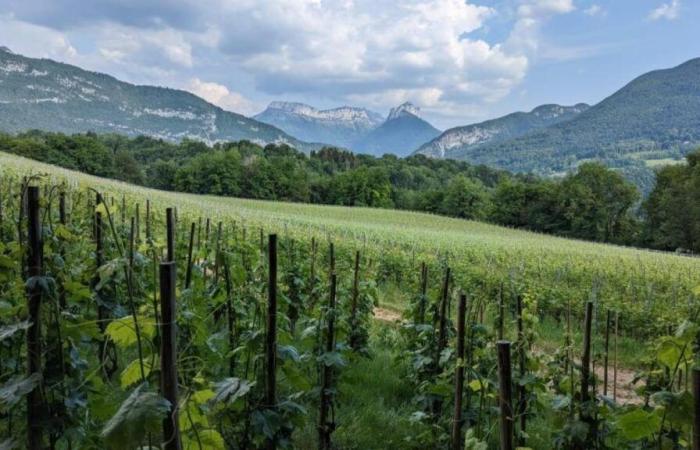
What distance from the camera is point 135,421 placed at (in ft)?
4.82

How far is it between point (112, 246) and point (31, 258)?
3.76 m

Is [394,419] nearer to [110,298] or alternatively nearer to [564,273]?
[110,298]

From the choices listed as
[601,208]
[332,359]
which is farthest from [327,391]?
[601,208]

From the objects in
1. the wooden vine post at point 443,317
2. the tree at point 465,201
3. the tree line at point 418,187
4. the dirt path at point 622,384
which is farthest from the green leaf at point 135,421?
the tree at point 465,201

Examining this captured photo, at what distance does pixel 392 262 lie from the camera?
62.0 ft

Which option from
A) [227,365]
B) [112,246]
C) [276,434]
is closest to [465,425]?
[276,434]

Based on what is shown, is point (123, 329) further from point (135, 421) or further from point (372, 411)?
point (372, 411)

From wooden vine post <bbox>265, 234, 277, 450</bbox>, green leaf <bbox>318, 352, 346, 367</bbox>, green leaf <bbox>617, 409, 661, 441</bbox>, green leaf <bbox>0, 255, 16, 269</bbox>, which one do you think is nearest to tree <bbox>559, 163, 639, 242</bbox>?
green leaf <bbox>318, 352, 346, 367</bbox>

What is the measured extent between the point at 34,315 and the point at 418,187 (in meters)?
116

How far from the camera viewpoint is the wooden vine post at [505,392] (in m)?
1.86

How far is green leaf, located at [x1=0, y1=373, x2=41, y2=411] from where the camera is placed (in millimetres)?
1912

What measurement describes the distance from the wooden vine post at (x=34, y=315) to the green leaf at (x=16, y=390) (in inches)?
1.5

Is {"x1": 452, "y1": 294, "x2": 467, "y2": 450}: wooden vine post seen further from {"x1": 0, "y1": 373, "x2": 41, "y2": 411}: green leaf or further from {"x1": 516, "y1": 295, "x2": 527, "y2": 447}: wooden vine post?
{"x1": 0, "y1": 373, "x2": 41, "y2": 411}: green leaf

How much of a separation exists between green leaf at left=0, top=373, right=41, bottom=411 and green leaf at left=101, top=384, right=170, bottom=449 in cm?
71
